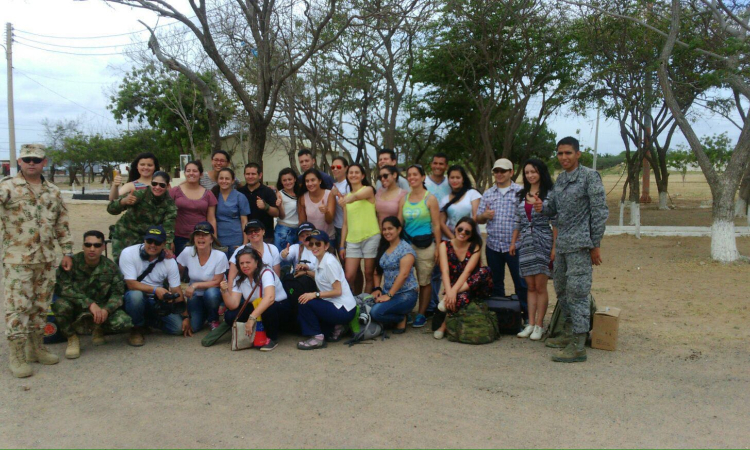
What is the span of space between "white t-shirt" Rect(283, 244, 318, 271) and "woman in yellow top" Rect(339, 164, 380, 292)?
A: 54cm

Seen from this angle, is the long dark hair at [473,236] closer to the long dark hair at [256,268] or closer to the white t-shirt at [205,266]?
the long dark hair at [256,268]

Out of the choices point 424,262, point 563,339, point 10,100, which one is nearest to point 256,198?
point 424,262

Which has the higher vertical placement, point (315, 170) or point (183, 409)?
point (315, 170)

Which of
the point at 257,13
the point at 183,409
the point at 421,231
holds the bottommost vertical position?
the point at 183,409

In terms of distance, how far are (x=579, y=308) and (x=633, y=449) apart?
1.74 meters

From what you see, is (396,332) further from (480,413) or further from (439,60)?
(439,60)

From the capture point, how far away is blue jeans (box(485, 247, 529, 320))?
559 centimetres

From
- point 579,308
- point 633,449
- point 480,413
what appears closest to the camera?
point 633,449

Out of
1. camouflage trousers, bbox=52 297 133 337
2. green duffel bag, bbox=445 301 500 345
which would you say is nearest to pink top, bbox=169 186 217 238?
camouflage trousers, bbox=52 297 133 337

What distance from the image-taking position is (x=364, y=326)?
5375 millimetres

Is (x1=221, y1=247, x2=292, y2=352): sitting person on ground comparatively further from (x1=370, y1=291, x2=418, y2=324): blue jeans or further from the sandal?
(x1=370, y1=291, x2=418, y2=324): blue jeans

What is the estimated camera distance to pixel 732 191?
9562 millimetres

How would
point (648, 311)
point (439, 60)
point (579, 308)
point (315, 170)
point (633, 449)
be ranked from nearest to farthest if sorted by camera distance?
1. point (633, 449)
2. point (579, 308)
3. point (315, 170)
4. point (648, 311)
5. point (439, 60)

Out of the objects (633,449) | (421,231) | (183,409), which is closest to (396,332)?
(421,231)
